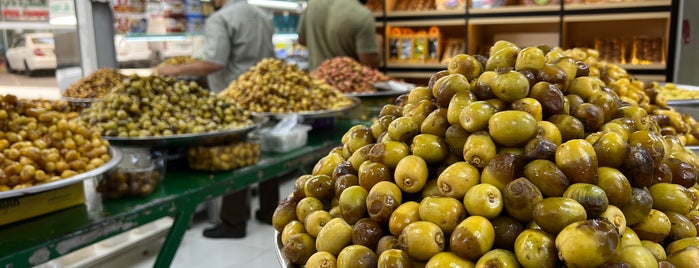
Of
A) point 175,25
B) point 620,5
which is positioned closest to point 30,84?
point 175,25

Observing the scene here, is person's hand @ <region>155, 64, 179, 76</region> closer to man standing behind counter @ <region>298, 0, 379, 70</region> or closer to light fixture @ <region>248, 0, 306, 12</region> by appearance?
man standing behind counter @ <region>298, 0, 379, 70</region>

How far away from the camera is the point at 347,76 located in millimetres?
3406

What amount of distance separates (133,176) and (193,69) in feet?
5.79

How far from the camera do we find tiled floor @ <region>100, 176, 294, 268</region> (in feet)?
10.3

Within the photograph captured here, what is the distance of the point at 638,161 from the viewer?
3.01ft

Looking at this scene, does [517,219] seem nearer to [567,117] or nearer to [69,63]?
[567,117]

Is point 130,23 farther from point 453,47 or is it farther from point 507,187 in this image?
point 507,187

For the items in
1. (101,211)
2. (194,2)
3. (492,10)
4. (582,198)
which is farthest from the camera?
(492,10)

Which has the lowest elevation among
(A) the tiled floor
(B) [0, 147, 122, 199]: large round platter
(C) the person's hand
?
(A) the tiled floor

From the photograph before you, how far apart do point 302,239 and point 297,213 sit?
0.27 feet

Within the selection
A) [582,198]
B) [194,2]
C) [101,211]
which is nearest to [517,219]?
[582,198]

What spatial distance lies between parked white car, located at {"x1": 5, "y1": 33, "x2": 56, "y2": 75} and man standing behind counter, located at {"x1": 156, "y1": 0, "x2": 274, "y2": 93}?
0.77 meters

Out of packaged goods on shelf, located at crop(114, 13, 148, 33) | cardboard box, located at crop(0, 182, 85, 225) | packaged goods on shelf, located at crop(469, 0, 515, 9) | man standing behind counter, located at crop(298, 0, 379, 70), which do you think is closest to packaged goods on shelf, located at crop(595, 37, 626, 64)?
packaged goods on shelf, located at crop(469, 0, 515, 9)

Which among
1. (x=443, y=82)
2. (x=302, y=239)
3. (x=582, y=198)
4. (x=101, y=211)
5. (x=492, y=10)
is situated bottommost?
(x=101, y=211)
